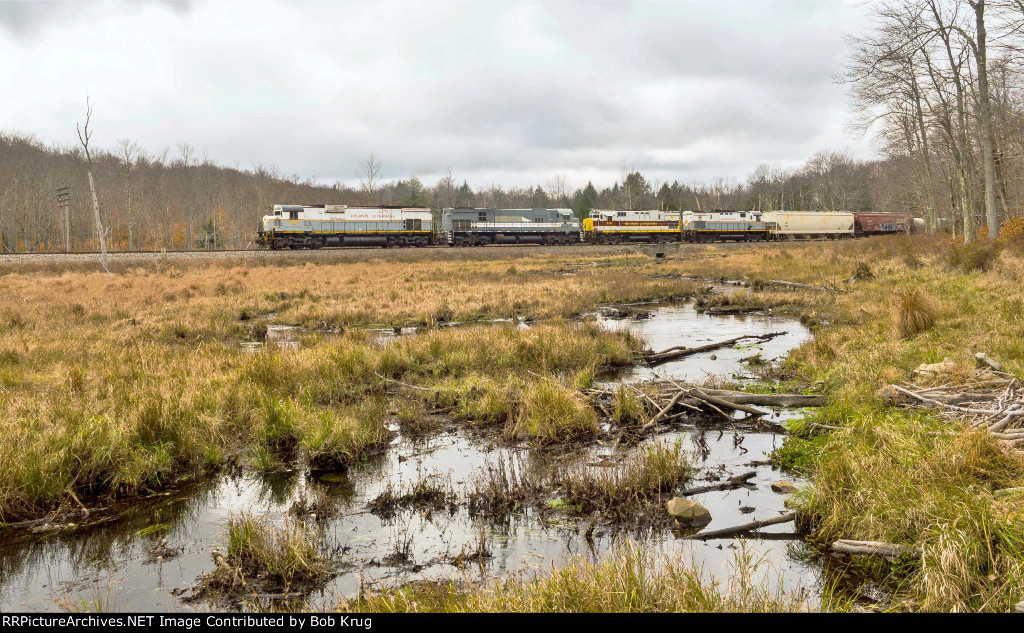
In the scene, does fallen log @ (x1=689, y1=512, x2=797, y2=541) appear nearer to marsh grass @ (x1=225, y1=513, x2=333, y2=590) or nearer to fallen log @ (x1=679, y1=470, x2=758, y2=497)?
fallen log @ (x1=679, y1=470, x2=758, y2=497)

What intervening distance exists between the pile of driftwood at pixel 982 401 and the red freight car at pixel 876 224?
239 feet

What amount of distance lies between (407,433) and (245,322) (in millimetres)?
12989

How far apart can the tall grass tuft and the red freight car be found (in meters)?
66.7

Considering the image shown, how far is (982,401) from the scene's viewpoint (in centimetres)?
696

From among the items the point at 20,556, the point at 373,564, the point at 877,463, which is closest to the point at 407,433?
the point at 373,564

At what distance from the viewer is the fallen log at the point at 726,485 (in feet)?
21.3

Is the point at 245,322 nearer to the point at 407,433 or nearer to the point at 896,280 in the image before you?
the point at 407,433

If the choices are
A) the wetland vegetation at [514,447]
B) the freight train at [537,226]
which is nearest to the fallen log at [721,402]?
the wetland vegetation at [514,447]

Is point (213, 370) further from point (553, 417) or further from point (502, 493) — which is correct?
point (502, 493)

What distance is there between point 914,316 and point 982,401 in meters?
6.13

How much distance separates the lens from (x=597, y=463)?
7336mm

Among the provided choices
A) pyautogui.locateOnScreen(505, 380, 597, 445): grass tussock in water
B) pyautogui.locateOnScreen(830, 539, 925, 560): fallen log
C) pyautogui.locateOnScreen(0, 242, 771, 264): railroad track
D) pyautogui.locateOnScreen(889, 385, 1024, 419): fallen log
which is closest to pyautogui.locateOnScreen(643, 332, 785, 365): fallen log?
pyautogui.locateOnScreen(505, 380, 597, 445): grass tussock in water

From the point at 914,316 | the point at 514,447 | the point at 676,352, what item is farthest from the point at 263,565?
the point at 914,316

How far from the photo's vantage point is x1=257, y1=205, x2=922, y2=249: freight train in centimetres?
5288
